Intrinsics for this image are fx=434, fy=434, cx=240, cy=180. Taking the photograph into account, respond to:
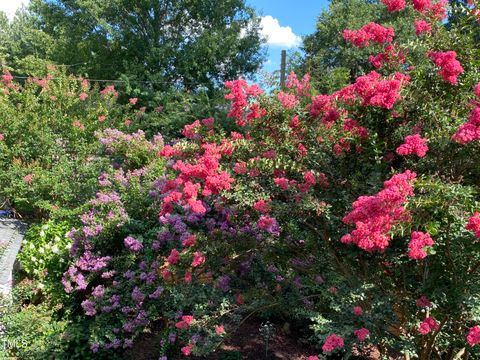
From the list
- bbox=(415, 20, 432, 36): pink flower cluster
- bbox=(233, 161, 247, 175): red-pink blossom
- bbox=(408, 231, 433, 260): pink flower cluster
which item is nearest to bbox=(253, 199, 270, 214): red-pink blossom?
bbox=(233, 161, 247, 175): red-pink blossom

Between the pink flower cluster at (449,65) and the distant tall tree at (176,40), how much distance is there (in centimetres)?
965

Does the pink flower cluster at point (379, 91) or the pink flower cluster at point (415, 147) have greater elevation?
the pink flower cluster at point (379, 91)

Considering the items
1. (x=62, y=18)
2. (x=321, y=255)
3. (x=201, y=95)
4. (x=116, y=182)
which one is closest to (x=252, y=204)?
(x=321, y=255)

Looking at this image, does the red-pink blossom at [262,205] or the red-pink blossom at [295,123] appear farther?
the red-pink blossom at [295,123]

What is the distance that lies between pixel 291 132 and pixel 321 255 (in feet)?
3.36

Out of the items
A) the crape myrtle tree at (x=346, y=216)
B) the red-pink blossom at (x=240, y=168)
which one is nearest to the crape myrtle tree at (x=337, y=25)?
the crape myrtle tree at (x=346, y=216)

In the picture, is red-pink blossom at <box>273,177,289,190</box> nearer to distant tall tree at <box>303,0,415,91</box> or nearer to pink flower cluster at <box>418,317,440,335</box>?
pink flower cluster at <box>418,317,440,335</box>

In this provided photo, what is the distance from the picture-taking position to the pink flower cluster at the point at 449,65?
7.86 feet

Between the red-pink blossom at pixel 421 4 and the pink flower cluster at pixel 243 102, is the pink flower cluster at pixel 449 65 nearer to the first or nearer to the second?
the red-pink blossom at pixel 421 4

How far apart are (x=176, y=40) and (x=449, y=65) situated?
1073 cm

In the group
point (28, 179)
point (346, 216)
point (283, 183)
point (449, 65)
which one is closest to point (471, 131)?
point (449, 65)

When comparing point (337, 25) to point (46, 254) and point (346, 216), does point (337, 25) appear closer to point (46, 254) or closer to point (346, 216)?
point (46, 254)

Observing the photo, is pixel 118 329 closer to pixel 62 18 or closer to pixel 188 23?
pixel 188 23

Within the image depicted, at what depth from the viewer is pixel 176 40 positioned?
1219cm
